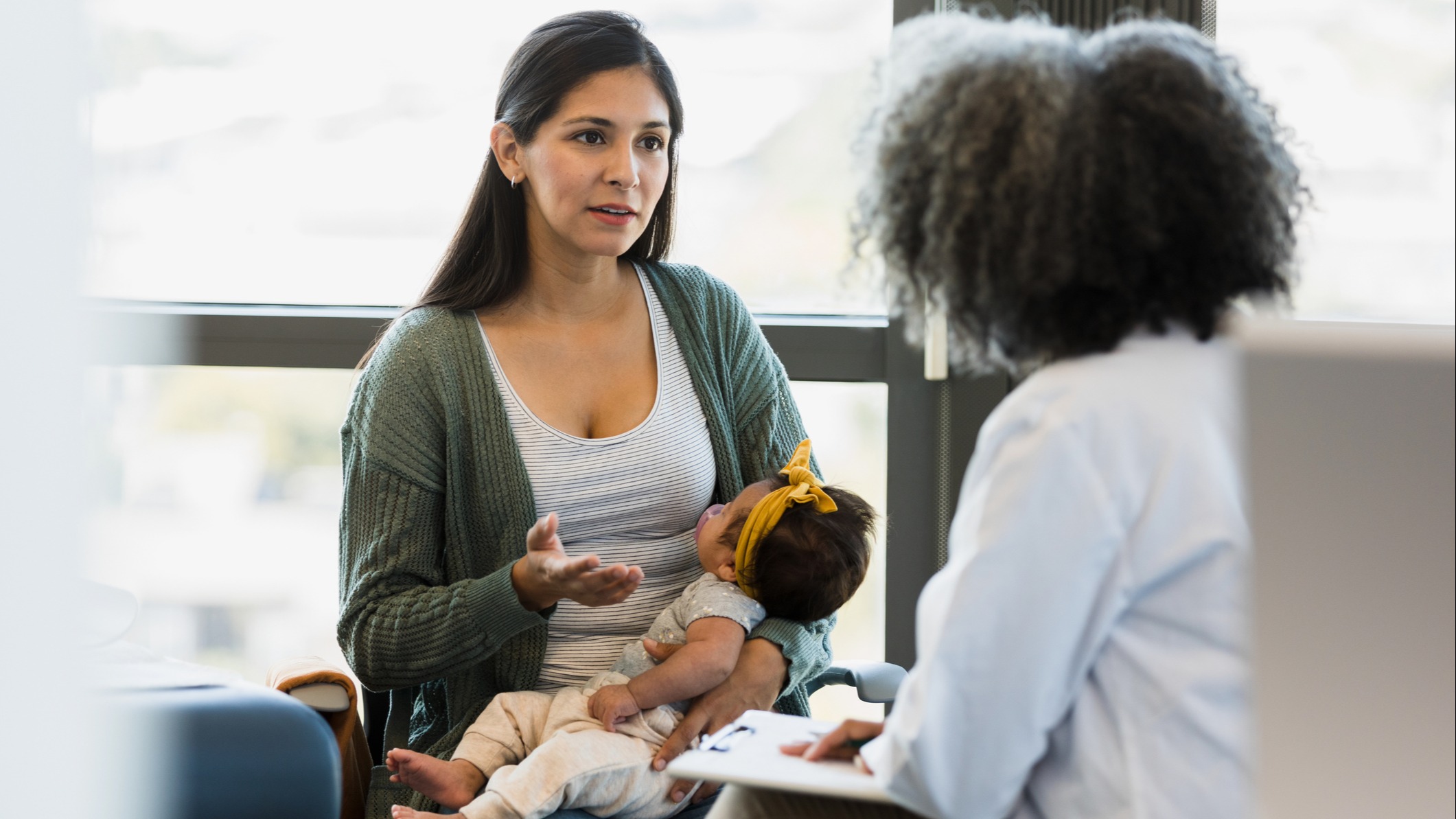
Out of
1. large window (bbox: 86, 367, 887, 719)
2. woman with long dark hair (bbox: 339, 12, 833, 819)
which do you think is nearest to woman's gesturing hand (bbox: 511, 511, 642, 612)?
woman with long dark hair (bbox: 339, 12, 833, 819)

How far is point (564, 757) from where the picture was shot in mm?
1431

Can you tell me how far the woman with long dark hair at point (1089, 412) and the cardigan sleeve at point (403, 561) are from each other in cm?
65

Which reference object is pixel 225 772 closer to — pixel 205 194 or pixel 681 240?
pixel 681 240

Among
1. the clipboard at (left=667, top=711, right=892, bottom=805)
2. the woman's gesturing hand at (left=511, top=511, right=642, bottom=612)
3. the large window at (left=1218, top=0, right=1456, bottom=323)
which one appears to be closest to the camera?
the clipboard at (left=667, top=711, right=892, bottom=805)

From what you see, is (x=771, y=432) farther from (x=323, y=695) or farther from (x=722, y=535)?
(x=323, y=695)

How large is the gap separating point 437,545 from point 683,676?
1.39 feet

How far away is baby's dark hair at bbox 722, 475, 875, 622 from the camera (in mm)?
1606

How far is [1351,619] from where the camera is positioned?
0.65 metres

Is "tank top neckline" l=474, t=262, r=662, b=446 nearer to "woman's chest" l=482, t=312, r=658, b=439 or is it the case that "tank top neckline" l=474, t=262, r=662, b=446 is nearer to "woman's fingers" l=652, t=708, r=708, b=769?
"woman's chest" l=482, t=312, r=658, b=439

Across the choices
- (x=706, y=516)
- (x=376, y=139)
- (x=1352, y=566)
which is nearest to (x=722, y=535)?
(x=706, y=516)

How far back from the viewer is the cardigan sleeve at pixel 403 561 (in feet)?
5.14

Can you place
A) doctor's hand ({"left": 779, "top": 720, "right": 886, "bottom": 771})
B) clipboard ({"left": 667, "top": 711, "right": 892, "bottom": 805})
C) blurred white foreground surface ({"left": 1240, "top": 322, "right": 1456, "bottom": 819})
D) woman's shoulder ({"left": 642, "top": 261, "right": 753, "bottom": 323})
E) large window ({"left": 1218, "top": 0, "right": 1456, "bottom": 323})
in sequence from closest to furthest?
blurred white foreground surface ({"left": 1240, "top": 322, "right": 1456, "bottom": 819}) → clipboard ({"left": 667, "top": 711, "right": 892, "bottom": 805}) → doctor's hand ({"left": 779, "top": 720, "right": 886, "bottom": 771}) → woman's shoulder ({"left": 642, "top": 261, "right": 753, "bottom": 323}) → large window ({"left": 1218, "top": 0, "right": 1456, "bottom": 323})

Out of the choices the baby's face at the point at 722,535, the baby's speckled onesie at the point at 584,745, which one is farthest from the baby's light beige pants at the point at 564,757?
the baby's face at the point at 722,535

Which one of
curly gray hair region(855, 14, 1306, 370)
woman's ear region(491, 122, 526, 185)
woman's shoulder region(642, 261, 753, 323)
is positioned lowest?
woman's shoulder region(642, 261, 753, 323)
